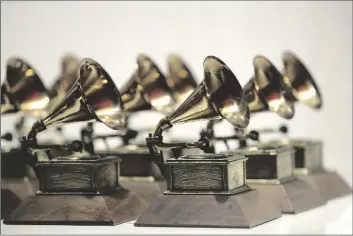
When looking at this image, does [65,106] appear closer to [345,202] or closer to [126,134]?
[126,134]

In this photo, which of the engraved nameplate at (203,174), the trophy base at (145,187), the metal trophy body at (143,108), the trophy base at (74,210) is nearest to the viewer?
the engraved nameplate at (203,174)

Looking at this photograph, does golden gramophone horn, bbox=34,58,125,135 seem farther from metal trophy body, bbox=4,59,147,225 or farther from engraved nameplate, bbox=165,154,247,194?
engraved nameplate, bbox=165,154,247,194

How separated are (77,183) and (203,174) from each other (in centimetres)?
63

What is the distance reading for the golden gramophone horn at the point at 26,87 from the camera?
5.00 m

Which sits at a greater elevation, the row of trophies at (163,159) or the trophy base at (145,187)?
the row of trophies at (163,159)

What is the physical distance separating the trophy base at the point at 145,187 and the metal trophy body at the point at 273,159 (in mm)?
480

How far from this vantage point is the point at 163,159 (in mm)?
4184

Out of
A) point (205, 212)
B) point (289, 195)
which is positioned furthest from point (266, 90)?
point (205, 212)

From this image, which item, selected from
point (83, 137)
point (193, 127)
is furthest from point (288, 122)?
point (83, 137)

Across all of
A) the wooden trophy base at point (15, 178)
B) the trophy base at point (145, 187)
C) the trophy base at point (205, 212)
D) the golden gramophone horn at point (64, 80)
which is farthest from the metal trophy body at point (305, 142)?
the wooden trophy base at point (15, 178)

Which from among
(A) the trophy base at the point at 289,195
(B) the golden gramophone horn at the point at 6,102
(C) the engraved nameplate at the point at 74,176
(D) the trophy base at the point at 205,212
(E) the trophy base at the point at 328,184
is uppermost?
(B) the golden gramophone horn at the point at 6,102

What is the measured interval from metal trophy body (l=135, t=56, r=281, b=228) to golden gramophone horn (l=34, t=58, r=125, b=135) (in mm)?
349

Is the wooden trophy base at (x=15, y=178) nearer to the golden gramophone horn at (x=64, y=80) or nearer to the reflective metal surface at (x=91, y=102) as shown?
the golden gramophone horn at (x=64, y=80)

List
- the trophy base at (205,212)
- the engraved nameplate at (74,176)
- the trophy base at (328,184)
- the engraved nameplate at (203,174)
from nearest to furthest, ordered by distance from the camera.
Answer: the trophy base at (205,212) → the engraved nameplate at (203,174) → the engraved nameplate at (74,176) → the trophy base at (328,184)
